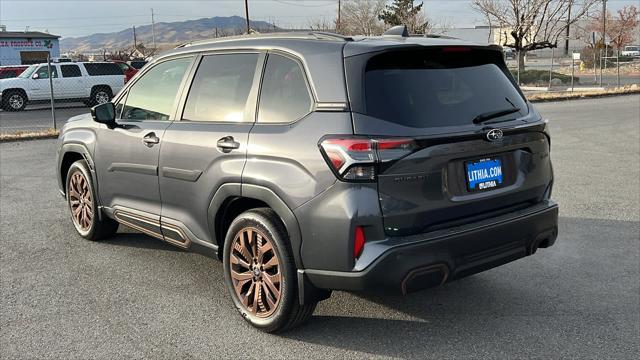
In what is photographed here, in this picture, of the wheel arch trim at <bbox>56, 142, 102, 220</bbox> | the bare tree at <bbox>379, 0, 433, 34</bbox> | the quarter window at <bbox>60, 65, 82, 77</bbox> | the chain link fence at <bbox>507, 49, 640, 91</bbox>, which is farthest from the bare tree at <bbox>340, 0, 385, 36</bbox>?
the wheel arch trim at <bbox>56, 142, 102, 220</bbox>

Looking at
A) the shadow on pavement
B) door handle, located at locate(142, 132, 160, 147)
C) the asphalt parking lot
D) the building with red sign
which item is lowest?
the asphalt parking lot

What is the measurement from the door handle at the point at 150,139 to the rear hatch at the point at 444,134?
1.84 metres

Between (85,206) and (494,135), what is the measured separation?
13.1 feet

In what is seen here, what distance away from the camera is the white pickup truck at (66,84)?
2280cm

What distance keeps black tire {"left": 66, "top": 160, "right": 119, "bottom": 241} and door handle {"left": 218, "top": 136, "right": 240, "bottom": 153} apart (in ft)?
6.95

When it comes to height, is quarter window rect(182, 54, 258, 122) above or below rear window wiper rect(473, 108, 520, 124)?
above

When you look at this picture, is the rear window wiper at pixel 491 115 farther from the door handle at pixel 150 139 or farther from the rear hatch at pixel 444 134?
the door handle at pixel 150 139

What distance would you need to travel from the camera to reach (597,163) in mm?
9516

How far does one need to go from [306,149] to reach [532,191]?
5.13 feet

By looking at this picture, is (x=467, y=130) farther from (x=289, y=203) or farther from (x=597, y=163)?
(x=597, y=163)

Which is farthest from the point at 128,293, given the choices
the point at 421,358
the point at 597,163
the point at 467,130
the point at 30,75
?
the point at 30,75

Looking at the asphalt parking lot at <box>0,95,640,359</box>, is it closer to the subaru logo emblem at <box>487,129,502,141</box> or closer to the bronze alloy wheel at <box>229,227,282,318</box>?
the bronze alloy wheel at <box>229,227,282,318</box>

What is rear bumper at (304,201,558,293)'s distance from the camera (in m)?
3.18

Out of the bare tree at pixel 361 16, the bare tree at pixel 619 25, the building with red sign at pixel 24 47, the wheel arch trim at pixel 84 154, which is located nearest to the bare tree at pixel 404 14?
the bare tree at pixel 361 16
